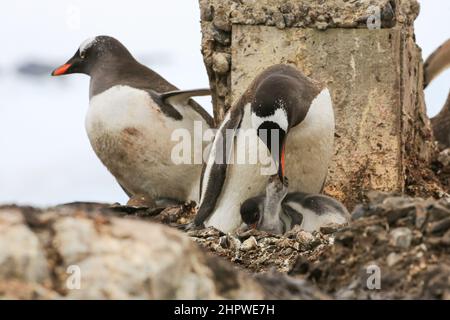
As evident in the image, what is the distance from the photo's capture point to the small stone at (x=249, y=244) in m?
7.28

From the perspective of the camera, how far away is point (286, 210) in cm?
824

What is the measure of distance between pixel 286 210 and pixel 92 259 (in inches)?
202

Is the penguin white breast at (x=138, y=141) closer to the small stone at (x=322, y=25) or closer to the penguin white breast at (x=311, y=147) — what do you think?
the small stone at (x=322, y=25)

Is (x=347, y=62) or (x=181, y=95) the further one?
(x=181, y=95)

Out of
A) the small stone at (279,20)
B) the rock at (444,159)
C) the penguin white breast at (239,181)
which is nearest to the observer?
the penguin white breast at (239,181)

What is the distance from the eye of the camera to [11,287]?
313cm

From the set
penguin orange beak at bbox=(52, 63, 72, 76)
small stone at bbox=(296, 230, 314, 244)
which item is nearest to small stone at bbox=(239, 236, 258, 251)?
small stone at bbox=(296, 230, 314, 244)

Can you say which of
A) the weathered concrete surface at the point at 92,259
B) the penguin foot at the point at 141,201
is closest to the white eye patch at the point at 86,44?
the penguin foot at the point at 141,201

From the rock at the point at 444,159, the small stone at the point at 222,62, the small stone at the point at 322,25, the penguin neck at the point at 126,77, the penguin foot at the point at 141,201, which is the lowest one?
the penguin foot at the point at 141,201

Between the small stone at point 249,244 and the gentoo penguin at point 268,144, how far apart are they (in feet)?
2.31

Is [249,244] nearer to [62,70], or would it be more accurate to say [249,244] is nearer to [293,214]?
[293,214]

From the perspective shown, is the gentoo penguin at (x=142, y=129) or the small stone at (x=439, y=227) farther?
the gentoo penguin at (x=142, y=129)

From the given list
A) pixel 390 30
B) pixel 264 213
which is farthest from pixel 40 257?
pixel 390 30

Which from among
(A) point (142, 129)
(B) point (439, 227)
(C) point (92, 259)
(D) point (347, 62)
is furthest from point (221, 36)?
(C) point (92, 259)
